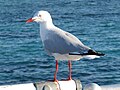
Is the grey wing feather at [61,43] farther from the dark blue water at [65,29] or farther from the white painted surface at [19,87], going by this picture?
the dark blue water at [65,29]

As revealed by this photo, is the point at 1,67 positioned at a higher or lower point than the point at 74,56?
lower

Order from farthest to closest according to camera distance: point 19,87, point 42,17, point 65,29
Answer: point 65,29
point 42,17
point 19,87

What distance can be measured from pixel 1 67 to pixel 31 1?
3776 centimetres

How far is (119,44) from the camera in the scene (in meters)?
28.1

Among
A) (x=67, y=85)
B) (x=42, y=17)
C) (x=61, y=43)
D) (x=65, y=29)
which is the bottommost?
(x=65, y=29)

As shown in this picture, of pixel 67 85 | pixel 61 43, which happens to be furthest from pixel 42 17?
pixel 67 85

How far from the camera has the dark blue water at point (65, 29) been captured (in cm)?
2102

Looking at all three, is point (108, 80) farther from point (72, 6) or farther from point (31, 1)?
point (31, 1)

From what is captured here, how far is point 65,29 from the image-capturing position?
34656mm

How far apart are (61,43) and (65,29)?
28.5 m

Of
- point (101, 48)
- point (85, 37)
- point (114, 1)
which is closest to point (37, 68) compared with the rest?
point (101, 48)

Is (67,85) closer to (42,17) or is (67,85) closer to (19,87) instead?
(19,87)

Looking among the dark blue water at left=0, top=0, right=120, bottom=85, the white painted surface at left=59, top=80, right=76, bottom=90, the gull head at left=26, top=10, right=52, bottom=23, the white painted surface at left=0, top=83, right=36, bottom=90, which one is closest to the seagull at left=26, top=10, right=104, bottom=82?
the gull head at left=26, top=10, right=52, bottom=23

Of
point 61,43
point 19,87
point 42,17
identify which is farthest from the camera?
point 61,43
